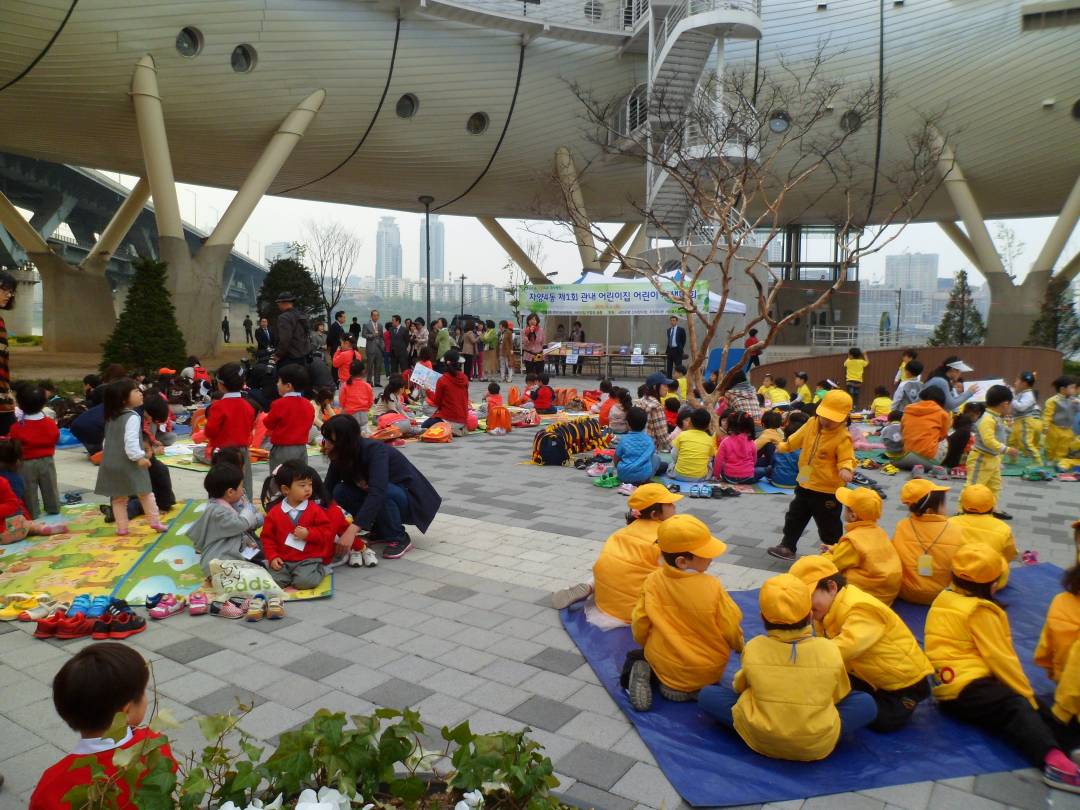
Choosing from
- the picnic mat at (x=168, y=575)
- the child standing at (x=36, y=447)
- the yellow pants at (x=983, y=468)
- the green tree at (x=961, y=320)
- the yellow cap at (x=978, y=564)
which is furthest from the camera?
the green tree at (x=961, y=320)

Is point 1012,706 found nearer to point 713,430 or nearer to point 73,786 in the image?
point 73,786

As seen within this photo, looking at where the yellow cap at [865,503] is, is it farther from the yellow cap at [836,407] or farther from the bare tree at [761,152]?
the bare tree at [761,152]

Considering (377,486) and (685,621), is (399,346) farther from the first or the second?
(685,621)

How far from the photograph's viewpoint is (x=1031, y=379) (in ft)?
32.0

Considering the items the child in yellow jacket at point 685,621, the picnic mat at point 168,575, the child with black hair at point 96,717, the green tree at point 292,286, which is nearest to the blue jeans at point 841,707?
the child in yellow jacket at point 685,621

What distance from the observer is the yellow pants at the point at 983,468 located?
730cm

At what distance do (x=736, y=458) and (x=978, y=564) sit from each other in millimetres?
5416

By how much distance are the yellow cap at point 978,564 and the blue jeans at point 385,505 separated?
4009 millimetres

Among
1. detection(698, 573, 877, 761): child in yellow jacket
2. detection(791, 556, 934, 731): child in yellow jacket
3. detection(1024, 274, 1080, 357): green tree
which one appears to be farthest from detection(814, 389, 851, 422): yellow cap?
detection(1024, 274, 1080, 357): green tree

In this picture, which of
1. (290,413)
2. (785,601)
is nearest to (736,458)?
(290,413)

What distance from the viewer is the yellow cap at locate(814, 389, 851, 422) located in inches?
219

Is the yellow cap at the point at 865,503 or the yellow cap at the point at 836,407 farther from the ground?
the yellow cap at the point at 836,407

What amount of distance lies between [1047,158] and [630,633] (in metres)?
26.4

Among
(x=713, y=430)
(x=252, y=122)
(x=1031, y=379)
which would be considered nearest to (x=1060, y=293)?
(x=1031, y=379)
